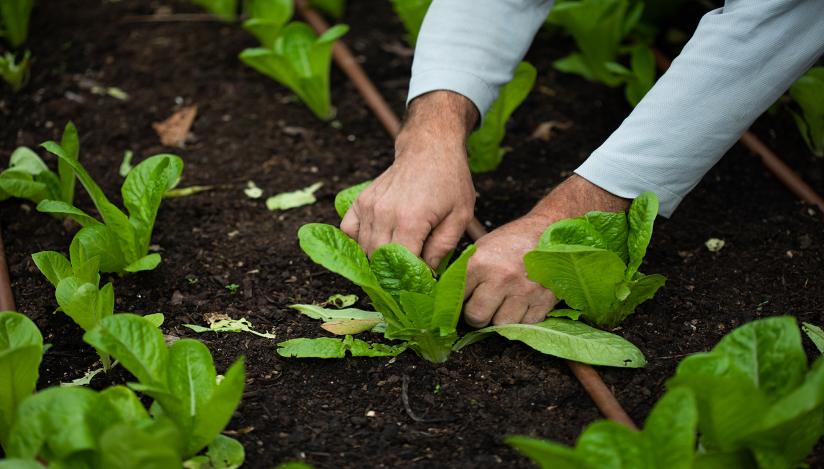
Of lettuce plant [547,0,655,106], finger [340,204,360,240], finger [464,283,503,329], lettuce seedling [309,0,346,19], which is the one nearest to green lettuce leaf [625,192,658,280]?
finger [464,283,503,329]

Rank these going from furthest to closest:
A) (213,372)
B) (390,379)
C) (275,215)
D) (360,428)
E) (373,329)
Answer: (275,215) < (373,329) < (390,379) < (360,428) < (213,372)

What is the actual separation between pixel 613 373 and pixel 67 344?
1.28 m

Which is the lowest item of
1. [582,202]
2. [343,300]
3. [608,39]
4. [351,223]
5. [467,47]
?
[343,300]

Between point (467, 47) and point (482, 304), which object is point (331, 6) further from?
point (482, 304)

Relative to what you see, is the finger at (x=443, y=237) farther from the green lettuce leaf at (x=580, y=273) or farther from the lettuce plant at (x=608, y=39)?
the lettuce plant at (x=608, y=39)

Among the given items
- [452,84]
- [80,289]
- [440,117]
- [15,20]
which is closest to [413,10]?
[452,84]

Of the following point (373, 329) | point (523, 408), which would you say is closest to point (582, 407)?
point (523, 408)

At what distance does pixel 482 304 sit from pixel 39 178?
1.35 meters

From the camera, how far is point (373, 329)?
4.86 feet

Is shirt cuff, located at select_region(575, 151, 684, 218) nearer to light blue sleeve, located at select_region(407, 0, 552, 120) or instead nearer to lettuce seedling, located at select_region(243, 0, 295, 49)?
light blue sleeve, located at select_region(407, 0, 552, 120)

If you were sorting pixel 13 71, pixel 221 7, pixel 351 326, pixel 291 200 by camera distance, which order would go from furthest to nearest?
pixel 221 7 → pixel 13 71 → pixel 291 200 → pixel 351 326

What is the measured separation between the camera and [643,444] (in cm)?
95

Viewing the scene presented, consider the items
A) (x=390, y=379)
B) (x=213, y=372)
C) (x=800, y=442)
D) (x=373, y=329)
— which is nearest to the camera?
(x=800, y=442)

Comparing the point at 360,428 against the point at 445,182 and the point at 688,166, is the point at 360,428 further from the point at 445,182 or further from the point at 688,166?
the point at 688,166
